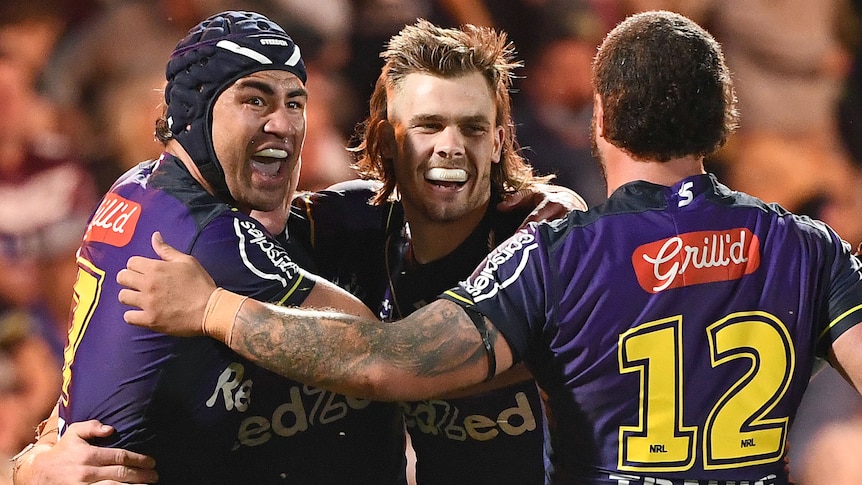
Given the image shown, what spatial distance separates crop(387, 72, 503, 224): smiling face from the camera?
3.42 meters

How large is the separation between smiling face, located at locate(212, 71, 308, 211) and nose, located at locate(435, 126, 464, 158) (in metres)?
0.51

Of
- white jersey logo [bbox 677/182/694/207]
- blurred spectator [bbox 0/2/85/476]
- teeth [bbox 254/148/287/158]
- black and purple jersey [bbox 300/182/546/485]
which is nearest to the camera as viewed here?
white jersey logo [bbox 677/182/694/207]

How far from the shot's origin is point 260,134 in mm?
3004

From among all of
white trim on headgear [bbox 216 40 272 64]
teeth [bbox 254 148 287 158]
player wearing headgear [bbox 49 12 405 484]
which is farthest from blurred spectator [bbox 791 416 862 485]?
white trim on headgear [bbox 216 40 272 64]

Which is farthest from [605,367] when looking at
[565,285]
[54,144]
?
[54,144]

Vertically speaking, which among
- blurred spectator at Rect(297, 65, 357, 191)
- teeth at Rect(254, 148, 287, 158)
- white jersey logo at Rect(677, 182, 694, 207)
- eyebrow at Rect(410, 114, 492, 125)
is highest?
blurred spectator at Rect(297, 65, 357, 191)

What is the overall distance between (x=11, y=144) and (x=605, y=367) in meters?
4.58

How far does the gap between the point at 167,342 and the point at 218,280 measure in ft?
0.76

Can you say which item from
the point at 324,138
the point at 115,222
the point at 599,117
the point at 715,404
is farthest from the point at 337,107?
the point at 715,404

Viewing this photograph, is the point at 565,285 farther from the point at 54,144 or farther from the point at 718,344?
the point at 54,144

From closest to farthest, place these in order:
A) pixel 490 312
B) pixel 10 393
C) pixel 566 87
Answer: pixel 490 312
pixel 10 393
pixel 566 87

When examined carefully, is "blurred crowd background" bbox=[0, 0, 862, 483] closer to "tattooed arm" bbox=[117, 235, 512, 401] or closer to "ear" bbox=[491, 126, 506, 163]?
"ear" bbox=[491, 126, 506, 163]

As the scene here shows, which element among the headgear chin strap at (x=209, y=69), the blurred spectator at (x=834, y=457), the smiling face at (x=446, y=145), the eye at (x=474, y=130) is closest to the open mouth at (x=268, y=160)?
the headgear chin strap at (x=209, y=69)

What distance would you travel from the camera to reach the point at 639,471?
91.7 inches
